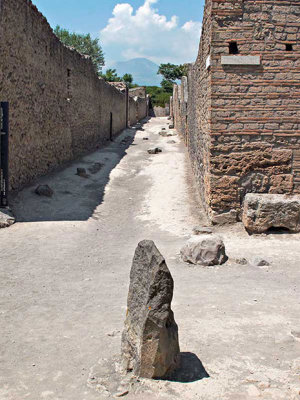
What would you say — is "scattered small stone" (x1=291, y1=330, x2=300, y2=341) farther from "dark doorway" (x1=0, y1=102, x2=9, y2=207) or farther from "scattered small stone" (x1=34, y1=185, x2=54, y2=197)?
"scattered small stone" (x1=34, y1=185, x2=54, y2=197)

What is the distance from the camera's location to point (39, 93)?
10.7m

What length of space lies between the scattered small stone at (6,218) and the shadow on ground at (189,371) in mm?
5246

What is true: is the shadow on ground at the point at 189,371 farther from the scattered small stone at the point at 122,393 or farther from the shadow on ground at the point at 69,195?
the shadow on ground at the point at 69,195

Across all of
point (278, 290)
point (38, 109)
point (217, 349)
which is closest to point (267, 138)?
point (278, 290)

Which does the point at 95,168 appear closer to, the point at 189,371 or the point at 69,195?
the point at 69,195

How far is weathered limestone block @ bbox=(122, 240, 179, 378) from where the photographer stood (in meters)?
3.16

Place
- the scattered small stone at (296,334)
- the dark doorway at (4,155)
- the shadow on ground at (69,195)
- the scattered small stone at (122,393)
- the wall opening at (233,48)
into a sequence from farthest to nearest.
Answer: the shadow on ground at (69,195), the dark doorway at (4,155), the wall opening at (233,48), the scattered small stone at (296,334), the scattered small stone at (122,393)

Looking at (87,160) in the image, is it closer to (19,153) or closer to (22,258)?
(19,153)

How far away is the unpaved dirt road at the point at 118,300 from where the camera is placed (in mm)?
3262

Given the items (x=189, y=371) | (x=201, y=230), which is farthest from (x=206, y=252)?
(x=189, y=371)

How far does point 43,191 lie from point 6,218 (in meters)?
1.85

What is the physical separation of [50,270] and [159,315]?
3209 mm

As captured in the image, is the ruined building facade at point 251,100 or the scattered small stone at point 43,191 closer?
the ruined building facade at point 251,100

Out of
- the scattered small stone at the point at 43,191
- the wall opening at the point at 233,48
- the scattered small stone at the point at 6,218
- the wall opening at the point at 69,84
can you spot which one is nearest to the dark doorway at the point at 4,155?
the scattered small stone at the point at 6,218
